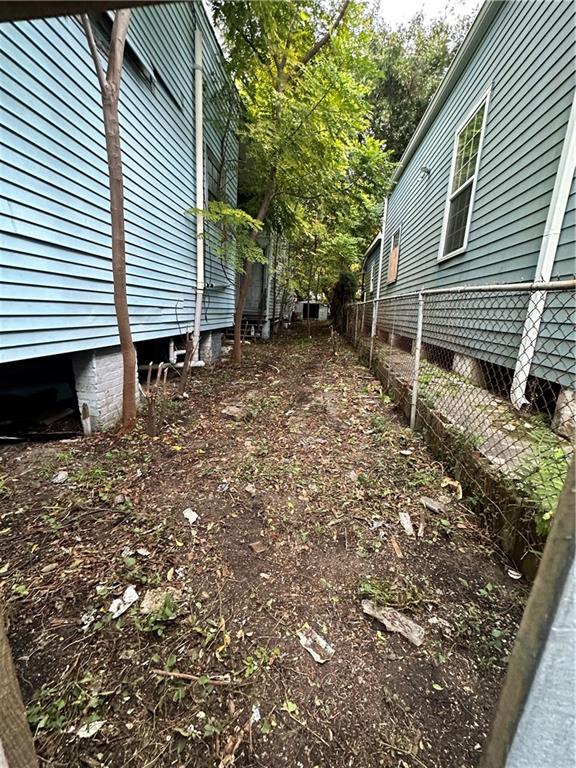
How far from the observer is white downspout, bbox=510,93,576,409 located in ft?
8.69

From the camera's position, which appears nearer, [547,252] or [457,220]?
[547,252]

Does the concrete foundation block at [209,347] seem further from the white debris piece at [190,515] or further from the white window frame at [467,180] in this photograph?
the white debris piece at [190,515]

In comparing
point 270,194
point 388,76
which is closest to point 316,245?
point 270,194

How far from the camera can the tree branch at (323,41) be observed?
560cm

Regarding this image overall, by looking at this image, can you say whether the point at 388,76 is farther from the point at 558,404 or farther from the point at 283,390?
the point at 558,404

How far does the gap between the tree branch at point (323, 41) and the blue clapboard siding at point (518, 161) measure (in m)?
2.33


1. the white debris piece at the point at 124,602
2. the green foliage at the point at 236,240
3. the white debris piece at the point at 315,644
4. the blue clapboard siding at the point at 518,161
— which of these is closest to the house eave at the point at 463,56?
the blue clapboard siding at the point at 518,161

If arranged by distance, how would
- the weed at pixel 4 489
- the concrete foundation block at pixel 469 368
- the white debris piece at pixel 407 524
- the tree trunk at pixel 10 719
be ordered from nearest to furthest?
the tree trunk at pixel 10 719
the white debris piece at pixel 407 524
the weed at pixel 4 489
the concrete foundation block at pixel 469 368

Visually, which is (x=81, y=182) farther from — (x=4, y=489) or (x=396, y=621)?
(x=396, y=621)

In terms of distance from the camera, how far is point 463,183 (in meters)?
4.93

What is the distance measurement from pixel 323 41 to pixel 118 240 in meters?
5.95

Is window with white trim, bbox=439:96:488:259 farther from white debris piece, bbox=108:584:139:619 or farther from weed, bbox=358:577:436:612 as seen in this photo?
white debris piece, bbox=108:584:139:619

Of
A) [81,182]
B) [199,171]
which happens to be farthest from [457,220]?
[81,182]

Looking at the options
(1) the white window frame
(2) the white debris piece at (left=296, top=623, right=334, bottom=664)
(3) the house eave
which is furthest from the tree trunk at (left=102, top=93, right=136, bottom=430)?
(3) the house eave
